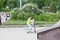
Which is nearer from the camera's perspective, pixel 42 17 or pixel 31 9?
pixel 42 17

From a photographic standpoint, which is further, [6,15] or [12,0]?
[12,0]

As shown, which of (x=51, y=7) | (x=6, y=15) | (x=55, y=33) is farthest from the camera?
(x=51, y=7)

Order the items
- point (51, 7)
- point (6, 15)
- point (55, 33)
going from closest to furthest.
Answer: point (55, 33) < point (6, 15) < point (51, 7)

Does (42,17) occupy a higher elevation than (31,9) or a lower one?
lower

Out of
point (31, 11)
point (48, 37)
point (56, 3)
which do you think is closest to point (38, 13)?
point (31, 11)

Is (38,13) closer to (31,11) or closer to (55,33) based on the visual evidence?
(31,11)

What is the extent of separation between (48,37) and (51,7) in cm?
2507

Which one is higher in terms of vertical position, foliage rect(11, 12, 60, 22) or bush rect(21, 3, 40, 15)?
bush rect(21, 3, 40, 15)

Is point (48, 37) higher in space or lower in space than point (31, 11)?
higher

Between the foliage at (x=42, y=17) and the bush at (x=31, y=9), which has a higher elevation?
the bush at (x=31, y=9)

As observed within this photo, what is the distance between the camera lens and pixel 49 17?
28312 mm

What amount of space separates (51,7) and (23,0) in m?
3.36

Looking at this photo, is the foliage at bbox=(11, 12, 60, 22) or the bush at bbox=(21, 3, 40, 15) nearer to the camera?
the foliage at bbox=(11, 12, 60, 22)

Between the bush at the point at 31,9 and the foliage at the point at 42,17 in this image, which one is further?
the bush at the point at 31,9
